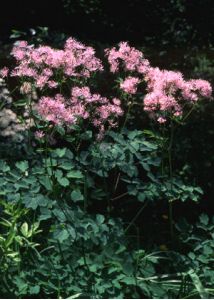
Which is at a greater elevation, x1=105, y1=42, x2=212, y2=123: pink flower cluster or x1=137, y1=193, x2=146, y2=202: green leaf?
x1=105, y1=42, x2=212, y2=123: pink flower cluster

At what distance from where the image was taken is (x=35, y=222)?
3578 mm

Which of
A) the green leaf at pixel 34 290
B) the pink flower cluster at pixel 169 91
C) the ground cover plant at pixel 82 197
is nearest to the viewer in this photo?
the green leaf at pixel 34 290

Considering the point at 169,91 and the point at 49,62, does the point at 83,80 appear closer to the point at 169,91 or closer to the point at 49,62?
the point at 49,62

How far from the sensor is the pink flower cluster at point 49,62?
327 centimetres

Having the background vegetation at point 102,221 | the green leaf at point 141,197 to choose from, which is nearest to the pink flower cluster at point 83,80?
the background vegetation at point 102,221

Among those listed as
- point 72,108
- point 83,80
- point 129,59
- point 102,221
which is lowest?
point 102,221

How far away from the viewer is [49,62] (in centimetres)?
328

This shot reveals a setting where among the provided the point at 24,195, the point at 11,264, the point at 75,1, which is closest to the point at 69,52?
the point at 24,195

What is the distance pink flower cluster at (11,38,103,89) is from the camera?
129 inches

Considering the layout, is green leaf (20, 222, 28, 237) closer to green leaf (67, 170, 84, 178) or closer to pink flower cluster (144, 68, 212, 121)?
green leaf (67, 170, 84, 178)

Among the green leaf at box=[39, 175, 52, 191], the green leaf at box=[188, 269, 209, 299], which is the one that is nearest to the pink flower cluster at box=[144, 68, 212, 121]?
the green leaf at box=[39, 175, 52, 191]

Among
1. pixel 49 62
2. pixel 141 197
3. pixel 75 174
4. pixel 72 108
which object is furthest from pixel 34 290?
pixel 49 62

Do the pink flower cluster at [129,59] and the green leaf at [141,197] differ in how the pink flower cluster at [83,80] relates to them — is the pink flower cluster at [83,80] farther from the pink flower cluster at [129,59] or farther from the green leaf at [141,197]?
the green leaf at [141,197]

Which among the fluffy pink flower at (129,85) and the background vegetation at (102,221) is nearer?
the background vegetation at (102,221)
